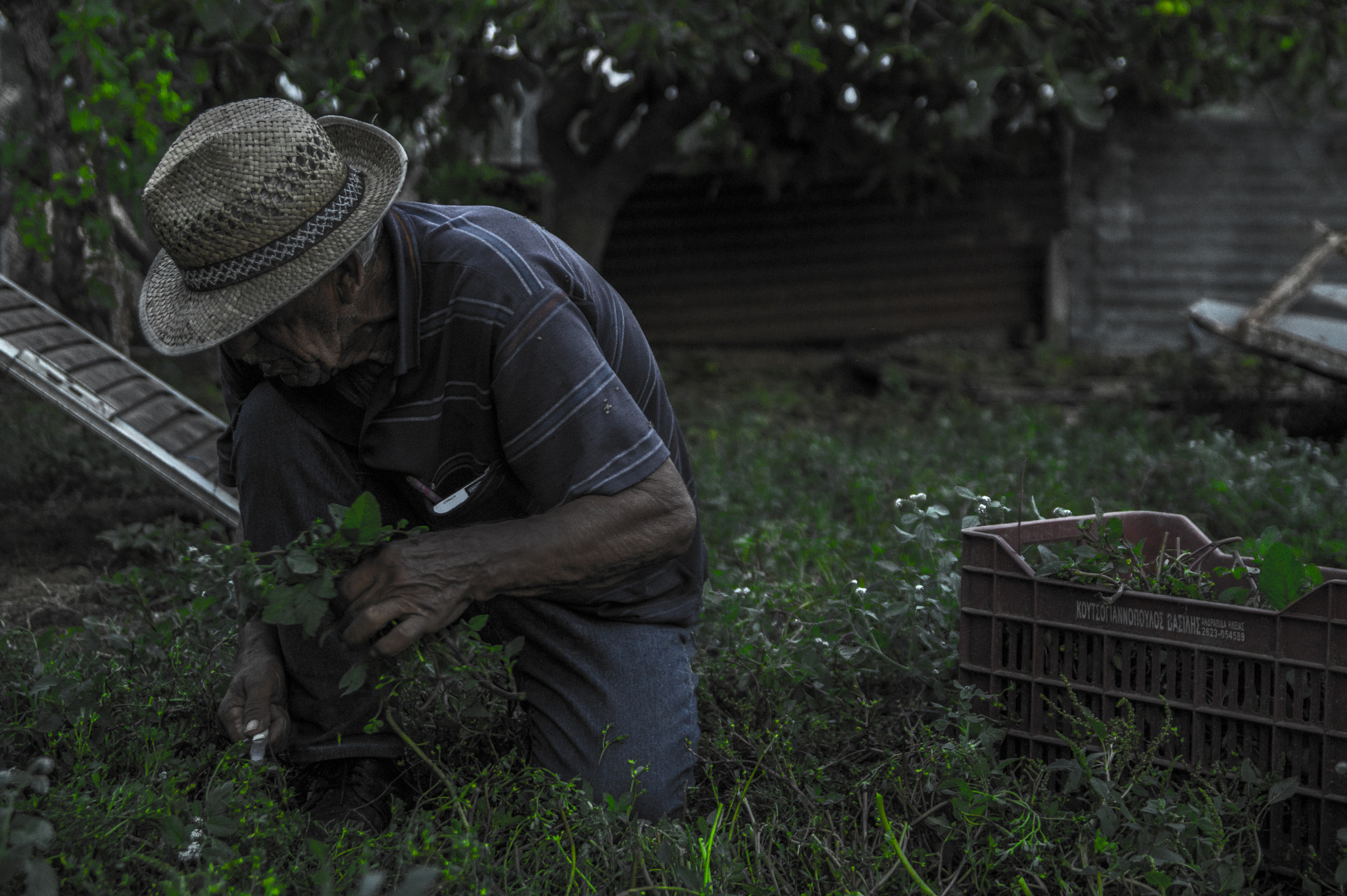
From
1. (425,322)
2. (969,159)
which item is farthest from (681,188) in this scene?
(425,322)

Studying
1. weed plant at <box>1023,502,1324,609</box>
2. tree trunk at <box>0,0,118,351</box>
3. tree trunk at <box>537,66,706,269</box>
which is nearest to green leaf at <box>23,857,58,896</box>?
weed plant at <box>1023,502,1324,609</box>

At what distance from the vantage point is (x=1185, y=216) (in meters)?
8.77

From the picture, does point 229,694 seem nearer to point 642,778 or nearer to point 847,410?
point 642,778

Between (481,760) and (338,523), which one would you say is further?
(481,760)

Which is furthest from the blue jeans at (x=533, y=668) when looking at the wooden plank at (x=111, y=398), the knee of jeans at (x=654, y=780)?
the wooden plank at (x=111, y=398)

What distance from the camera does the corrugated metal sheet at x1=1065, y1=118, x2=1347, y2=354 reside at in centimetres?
870

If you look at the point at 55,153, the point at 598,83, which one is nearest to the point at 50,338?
the point at 55,153

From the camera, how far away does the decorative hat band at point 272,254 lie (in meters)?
1.68

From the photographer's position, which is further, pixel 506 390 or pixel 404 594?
pixel 506 390

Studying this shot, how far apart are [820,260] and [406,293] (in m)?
7.00

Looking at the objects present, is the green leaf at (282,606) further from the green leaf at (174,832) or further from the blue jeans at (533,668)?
the blue jeans at (533,668)

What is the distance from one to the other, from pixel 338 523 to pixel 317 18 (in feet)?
8.20

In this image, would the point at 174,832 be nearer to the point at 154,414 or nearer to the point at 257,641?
the point at 257,641

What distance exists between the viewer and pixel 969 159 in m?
8.27
